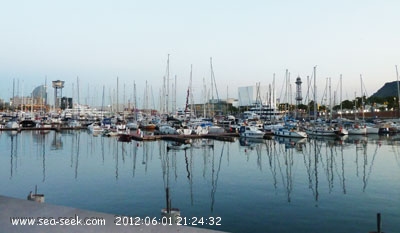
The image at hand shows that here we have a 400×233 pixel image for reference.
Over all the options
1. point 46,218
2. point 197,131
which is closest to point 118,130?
point 197,131

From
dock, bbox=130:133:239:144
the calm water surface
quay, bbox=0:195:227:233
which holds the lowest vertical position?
the calm water surface

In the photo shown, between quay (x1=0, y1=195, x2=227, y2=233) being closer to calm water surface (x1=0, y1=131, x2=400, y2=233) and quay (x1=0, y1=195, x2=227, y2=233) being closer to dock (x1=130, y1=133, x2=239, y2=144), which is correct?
calm water surface (x1=0, y1=131, x2=400, y2=233)

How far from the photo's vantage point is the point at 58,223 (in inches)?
261

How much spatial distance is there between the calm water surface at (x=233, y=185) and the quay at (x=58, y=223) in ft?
23.3

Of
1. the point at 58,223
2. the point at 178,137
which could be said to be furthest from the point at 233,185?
the point at 178,137

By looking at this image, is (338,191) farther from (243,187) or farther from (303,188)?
(243,187)

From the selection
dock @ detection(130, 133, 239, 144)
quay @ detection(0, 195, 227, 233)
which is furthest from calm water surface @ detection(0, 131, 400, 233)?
dock @ detection(130, 133, 239, 144)

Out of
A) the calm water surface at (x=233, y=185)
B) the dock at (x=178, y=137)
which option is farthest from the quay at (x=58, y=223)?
the dock at (x=178, y=137)

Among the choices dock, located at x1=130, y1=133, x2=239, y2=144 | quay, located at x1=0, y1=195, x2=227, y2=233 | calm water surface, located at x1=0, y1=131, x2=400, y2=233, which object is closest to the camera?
quay, located at x1=0, y1=195, x2=227, y2=233

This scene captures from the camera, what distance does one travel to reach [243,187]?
67.4 feet

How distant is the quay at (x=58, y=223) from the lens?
6266mm

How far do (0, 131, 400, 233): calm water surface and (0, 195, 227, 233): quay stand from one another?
23.3ft

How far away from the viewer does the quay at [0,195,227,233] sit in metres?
6.27

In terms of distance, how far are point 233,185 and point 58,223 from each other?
15386 millimetres
